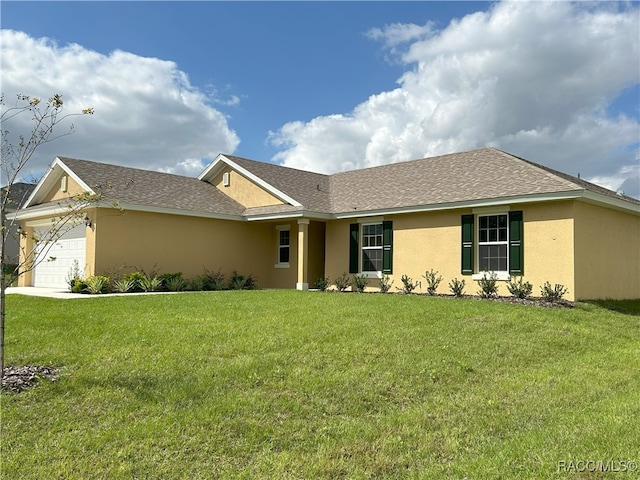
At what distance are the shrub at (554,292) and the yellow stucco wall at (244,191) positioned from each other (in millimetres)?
10224

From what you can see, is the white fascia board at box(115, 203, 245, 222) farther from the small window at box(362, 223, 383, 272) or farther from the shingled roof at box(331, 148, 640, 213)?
the small window at box(362, 223, 383, 272)

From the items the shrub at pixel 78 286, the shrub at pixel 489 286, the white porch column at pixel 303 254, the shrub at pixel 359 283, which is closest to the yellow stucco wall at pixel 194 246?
the shrub at pixel 78 286

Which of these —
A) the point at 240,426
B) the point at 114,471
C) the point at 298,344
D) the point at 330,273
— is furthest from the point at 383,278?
the point at 114,471

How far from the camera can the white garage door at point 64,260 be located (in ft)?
56.3

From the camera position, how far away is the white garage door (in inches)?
676

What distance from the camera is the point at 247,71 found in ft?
51.6

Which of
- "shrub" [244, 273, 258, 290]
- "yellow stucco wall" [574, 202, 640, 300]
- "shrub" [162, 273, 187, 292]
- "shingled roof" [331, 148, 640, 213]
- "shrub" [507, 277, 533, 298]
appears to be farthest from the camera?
"shrub" [244, 273, 258, 290]

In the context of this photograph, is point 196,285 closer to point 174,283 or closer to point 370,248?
point 174,283

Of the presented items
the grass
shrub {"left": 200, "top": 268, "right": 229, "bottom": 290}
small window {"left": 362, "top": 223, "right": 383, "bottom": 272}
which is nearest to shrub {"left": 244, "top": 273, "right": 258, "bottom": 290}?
shrub {"left": 200, "top": 268, "right": 229, "bottom": 290}

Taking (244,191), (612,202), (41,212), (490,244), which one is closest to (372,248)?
(490,244)

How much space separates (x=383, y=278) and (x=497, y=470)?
13.0 m

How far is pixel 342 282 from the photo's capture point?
17797 millimetres

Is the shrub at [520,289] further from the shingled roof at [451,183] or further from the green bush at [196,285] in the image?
the green bush at [196,285]

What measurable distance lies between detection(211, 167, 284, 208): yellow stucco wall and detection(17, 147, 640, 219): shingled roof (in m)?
0.28
